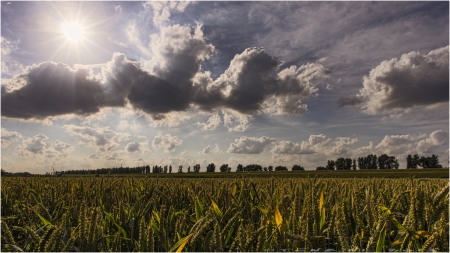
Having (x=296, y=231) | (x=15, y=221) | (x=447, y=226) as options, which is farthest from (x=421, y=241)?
(x=15, y=221)

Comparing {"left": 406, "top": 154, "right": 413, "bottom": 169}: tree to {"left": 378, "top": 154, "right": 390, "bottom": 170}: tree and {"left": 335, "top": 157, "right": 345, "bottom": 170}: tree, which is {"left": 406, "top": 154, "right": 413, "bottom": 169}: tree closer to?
{"left": 378, "top": 154, "right": 390, "bottom": 170}: tree

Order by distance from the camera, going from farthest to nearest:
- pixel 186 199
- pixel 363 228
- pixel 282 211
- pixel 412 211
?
pixel 186 199, pixel 282 211, pixel 363 228, pixel 412 211

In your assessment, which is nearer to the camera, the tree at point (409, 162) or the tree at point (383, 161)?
the tree at point (409, 162)

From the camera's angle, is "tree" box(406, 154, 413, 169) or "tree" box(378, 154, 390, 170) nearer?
"tree" box(406, 154, 413, 169)

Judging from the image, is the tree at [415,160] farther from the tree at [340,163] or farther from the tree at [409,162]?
the tree at [340,163]

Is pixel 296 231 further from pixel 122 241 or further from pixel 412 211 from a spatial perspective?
pixel 122 241

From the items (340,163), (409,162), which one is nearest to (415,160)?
(409,162)

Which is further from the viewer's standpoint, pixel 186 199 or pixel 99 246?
pixel 186 199

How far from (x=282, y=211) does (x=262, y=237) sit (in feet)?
3.29

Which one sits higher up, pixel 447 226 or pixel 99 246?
pixel 447 226

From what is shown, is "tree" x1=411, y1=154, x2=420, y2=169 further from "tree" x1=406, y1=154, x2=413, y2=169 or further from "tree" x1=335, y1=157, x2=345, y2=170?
"tree" x1=335, y1=157, x2=345, y2=170

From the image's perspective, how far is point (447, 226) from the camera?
5.29ft

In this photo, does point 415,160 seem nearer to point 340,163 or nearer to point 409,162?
point 409,162

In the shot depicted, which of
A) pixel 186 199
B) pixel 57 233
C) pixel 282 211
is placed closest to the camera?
pixel 57 233
